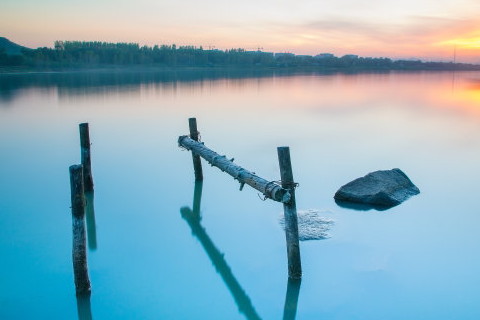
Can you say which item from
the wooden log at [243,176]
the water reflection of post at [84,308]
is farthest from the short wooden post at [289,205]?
the water reflection of post at [84,308]

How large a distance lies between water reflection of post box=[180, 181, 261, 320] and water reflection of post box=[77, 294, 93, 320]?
2.08 m

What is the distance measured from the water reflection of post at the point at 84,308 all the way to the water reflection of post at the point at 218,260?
2.08m

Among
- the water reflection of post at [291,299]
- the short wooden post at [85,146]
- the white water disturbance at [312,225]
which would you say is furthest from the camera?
the short wooden post at [85,146]

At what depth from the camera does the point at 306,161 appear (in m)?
15.7

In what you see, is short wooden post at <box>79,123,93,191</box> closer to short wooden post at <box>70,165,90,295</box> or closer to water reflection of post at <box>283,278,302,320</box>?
short wooden post at <box>70,165,90,295</box>

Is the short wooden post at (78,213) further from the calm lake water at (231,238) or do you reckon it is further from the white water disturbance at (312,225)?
the white water disturbance at (312,225)

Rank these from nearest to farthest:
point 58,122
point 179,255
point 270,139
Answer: point 179,255 < point 270,139 < point 58,122

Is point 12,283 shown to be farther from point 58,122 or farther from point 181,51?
point 181,51

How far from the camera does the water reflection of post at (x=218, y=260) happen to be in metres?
6.39

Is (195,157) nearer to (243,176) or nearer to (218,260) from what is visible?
(243,176)

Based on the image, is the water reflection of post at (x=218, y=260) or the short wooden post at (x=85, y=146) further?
the short wooden post at (x=85, y=146)

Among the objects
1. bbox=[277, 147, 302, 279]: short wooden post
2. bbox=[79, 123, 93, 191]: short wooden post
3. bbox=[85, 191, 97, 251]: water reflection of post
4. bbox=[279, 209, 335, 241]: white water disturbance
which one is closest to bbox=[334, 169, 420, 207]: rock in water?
bbox=[279, 209, 335, 241]: white water disturbance

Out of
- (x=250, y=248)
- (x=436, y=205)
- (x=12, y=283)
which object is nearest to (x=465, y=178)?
(x=436, y=205)

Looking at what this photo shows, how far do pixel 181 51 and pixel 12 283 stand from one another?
136 m
